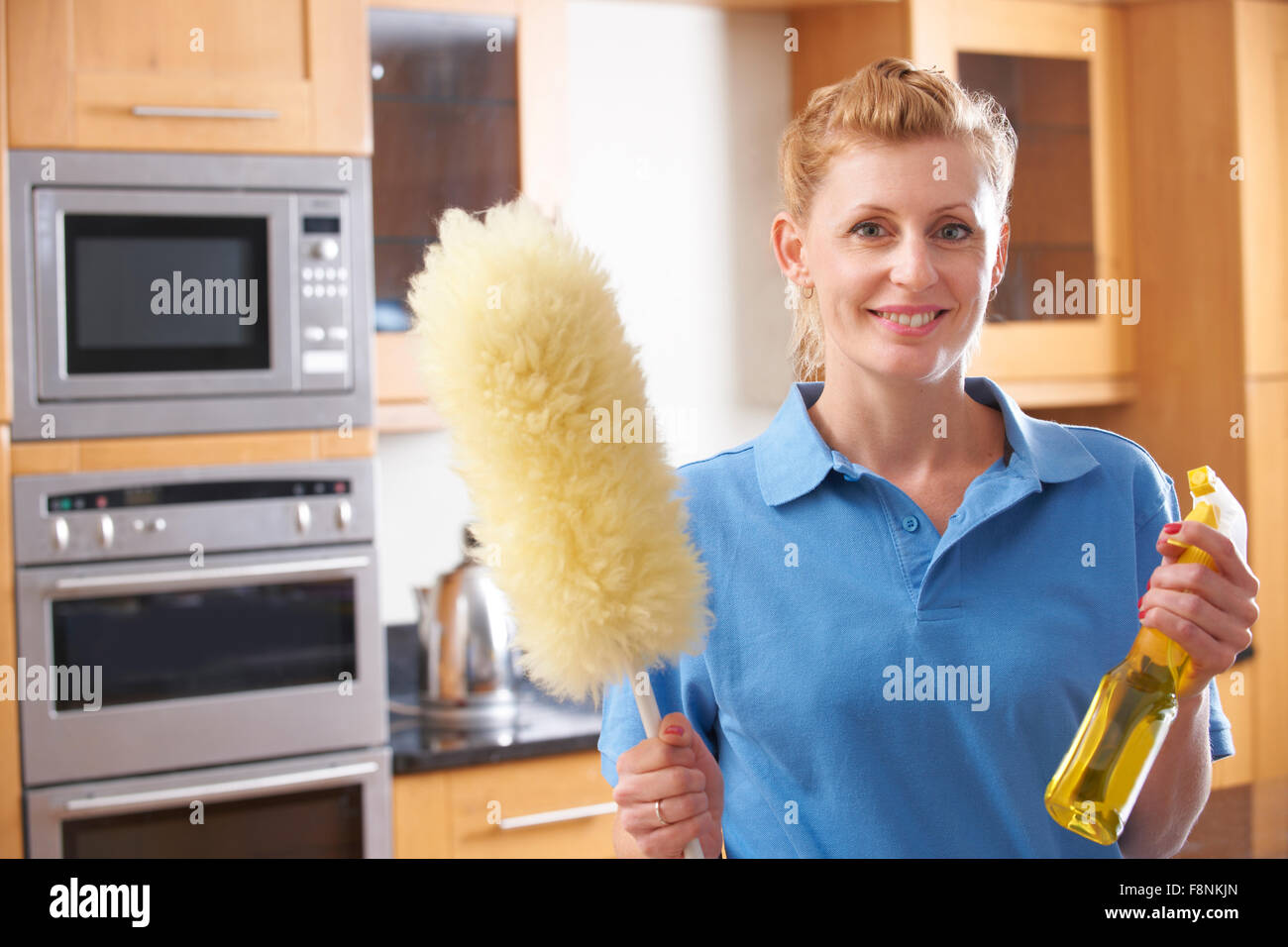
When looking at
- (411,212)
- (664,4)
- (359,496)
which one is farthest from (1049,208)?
(359,496)

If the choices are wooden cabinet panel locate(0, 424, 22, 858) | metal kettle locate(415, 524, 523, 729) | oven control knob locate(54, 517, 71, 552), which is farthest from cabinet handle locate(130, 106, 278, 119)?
metal kettle locate(415, 524, 523, 729)

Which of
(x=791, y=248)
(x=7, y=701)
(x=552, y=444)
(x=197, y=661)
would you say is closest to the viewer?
(x=552, y=444)

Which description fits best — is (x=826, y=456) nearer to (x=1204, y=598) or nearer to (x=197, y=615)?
(x=1204, y=598)

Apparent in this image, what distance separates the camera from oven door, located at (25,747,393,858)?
168 centimetres

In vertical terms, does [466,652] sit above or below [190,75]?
below

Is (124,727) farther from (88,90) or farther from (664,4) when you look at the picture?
(664,4)

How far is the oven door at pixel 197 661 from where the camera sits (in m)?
1.69

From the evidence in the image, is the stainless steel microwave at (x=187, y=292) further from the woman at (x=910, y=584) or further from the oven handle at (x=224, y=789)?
the woman at (x=910, y=584)

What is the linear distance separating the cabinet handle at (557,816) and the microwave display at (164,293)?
0.80m

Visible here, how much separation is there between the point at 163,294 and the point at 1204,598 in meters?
1.54

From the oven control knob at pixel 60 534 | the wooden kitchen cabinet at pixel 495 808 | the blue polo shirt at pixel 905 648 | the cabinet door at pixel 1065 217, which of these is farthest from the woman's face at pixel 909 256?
the cabinet door at pixel 1065 217

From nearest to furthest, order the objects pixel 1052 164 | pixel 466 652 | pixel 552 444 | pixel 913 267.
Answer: pixel 552 444
pixel 913 267
pixel 466 652
pixel 1052 164

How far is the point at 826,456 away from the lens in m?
0.89

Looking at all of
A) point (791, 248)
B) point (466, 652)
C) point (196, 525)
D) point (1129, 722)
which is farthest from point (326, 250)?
point (1129, 722)
